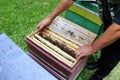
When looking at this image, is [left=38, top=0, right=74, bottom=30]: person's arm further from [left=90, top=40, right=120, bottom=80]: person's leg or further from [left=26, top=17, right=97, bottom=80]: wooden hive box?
[left=90, top=40, right=120, bottom=80]: person's leg

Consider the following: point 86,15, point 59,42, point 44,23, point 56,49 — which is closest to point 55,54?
point 56,49

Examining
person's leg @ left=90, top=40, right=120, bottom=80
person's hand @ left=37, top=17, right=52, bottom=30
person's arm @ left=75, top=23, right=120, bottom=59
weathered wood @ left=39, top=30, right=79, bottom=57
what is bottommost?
person's leg @ left=90, top=40, right=120, bottom=80

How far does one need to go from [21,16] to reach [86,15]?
164cm

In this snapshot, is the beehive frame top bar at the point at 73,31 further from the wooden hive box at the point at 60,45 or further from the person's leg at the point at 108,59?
the person's leg at the point at 108,59

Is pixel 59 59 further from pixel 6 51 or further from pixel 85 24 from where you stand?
pixel 85 24

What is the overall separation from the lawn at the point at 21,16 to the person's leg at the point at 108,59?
32 centimetres

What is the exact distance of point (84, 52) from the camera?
2.16 meters

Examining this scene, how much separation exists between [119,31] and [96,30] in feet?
2.43

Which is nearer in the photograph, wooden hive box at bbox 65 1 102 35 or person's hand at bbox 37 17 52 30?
person's hand at bbox 37 17 52 30

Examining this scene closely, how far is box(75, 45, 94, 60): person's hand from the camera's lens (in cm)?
215

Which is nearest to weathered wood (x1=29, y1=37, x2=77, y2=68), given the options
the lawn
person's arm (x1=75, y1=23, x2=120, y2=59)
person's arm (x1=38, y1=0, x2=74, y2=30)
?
person's arm (x1=75, y1=23, x2=120, y2=59)

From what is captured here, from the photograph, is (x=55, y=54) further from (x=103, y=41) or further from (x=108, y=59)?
(x=108, y=59)

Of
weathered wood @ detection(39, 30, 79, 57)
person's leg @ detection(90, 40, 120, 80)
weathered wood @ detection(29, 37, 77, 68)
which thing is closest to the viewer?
weathered wood @ detection(29, 37, 77, 68)

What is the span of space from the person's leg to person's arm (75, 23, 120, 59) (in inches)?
18.7
